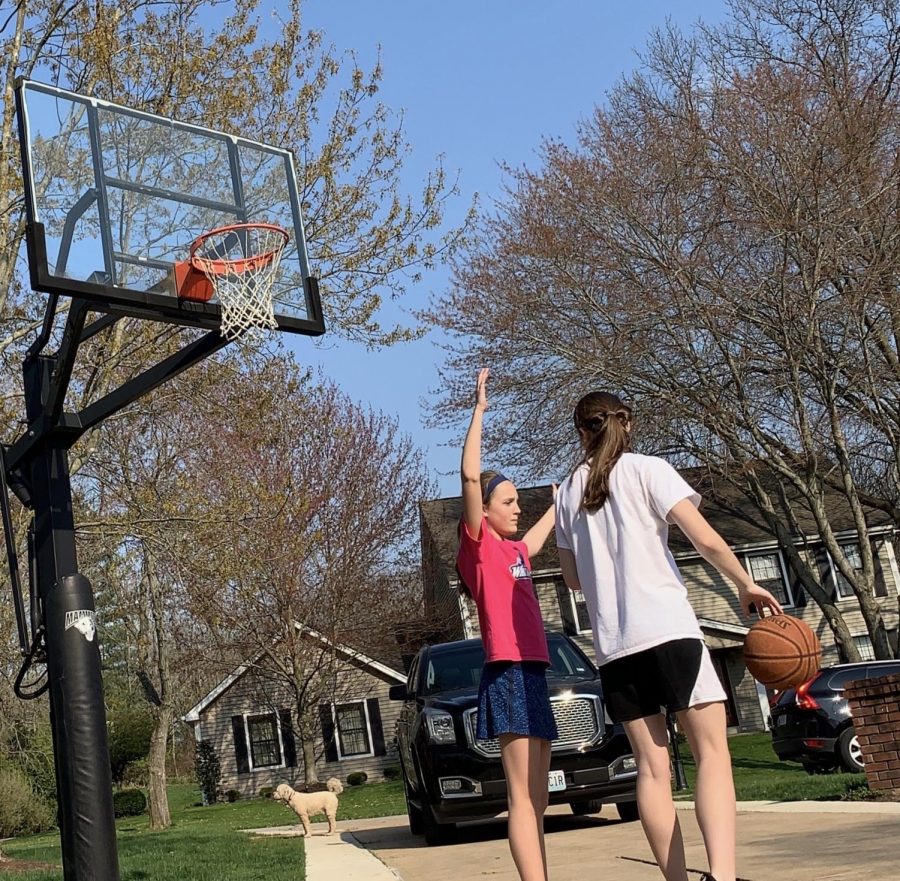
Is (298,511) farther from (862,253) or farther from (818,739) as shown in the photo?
(862,253)

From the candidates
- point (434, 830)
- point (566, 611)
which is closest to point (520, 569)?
point (434, 830)

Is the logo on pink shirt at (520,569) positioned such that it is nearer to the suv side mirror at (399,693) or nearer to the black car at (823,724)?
the suv side mirror at (399,693)

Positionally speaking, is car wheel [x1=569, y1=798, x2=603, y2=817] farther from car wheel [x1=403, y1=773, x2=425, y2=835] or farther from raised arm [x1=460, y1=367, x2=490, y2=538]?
raised arm [x1=460, y1=367, x2=490, y2=538]

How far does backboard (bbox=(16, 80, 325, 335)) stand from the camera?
7840 mm

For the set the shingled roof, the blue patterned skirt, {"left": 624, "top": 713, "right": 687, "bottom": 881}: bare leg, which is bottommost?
{"left": 624, "top": 713, "right": 687, "bottom": 881}: bare leg

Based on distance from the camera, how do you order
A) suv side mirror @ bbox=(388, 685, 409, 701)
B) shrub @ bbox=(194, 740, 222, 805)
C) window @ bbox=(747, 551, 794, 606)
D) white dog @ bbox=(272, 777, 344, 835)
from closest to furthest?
suv side mirror @ bbox=(388, 685, 409, 701) → white dog @ bbox=(272, 777, 344, 835) → window @ bbox=(747, 551, 794, 606) → shrub @ bbox=(194, 740, 222, 805)

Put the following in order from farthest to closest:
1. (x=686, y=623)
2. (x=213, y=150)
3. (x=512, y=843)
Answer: (x=213, y=150)
(x=512, y=843)
(x=686, y=623)

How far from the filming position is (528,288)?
26.3 meters

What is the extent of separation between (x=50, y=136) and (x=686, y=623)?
6.18m

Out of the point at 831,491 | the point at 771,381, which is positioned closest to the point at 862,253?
the point at 771,381

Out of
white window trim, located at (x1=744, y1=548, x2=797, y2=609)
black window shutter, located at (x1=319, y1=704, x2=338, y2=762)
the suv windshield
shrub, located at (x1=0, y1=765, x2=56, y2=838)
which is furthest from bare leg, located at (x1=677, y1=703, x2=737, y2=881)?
black window shutter, located at (x1=319, y1=704, x2=338, y2=762)

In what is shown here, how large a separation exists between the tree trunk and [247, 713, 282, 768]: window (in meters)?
9.99

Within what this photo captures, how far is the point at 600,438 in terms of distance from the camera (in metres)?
4.84

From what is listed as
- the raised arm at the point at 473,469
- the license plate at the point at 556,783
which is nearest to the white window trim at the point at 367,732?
the license plate at the point at 556,783
